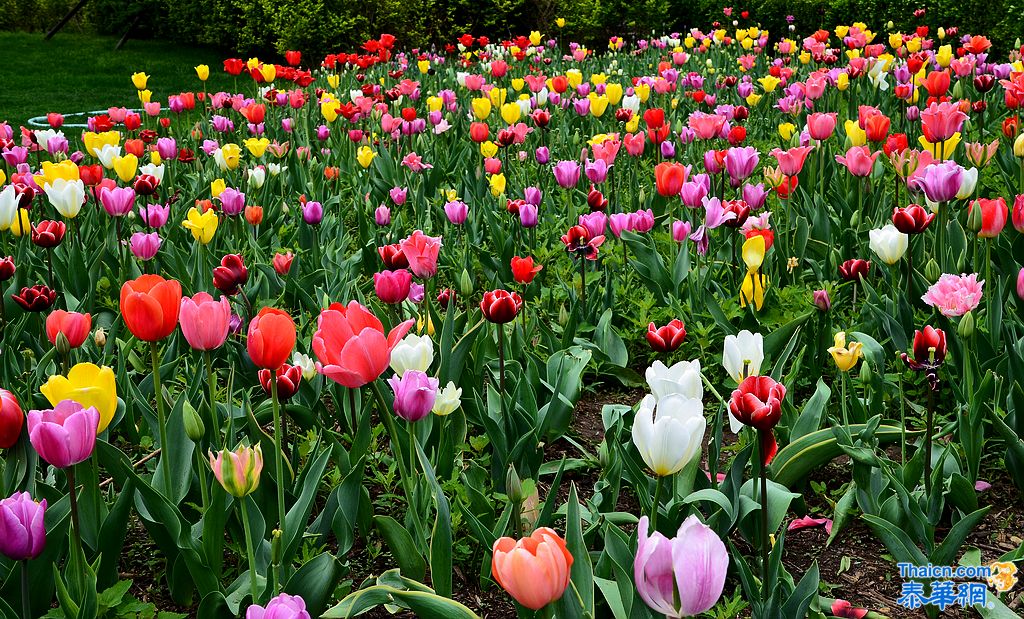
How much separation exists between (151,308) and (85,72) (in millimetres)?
13435

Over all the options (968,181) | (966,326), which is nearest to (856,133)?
(968,181)

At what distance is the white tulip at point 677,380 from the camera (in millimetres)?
1630

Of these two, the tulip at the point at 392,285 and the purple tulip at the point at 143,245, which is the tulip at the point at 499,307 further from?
the purple tulip at the point at 143,245

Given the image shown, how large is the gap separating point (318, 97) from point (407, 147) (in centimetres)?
291

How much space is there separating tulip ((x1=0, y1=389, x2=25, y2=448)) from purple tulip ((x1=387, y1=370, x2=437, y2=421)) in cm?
61

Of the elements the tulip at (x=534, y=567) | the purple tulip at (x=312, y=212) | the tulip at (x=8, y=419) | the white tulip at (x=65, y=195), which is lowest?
the purple tulip at (x=312, y=212)

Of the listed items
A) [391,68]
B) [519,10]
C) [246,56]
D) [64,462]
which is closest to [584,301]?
[64,462]

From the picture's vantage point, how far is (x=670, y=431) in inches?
54.0

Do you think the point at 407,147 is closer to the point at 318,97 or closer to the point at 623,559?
the point at 318,97

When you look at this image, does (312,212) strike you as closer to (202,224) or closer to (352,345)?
(202,224)

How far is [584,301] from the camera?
3.12 m

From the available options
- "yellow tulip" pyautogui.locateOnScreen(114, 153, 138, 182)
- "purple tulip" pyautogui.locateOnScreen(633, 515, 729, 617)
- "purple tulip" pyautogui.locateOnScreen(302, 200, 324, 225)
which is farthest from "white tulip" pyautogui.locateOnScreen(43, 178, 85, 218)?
"purple tulip" pyautogui.locateOnScreen(633, 515, 729, 617)

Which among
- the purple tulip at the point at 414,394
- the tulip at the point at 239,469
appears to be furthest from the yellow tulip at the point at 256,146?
the tulip at the point at 239,469

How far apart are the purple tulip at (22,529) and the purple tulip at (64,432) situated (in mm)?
72
